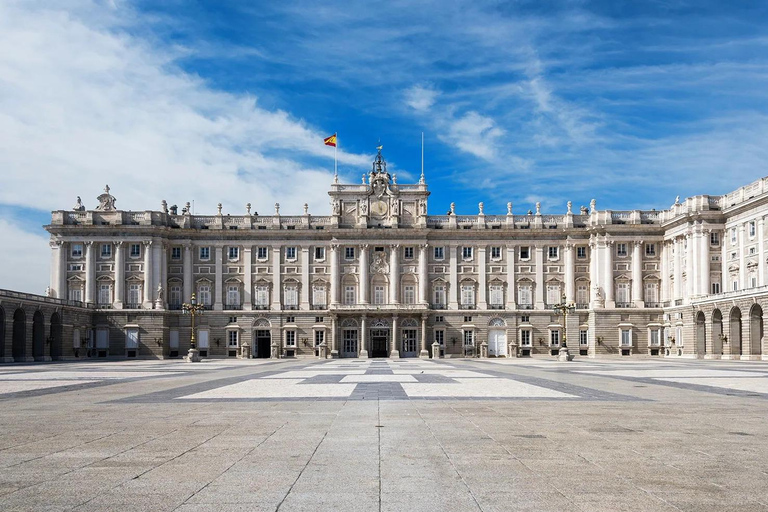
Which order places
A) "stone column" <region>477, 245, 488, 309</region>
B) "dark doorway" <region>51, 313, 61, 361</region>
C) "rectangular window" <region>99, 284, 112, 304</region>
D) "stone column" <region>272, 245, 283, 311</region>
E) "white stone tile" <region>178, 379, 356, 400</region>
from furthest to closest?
"stone column" <region>272, 245, 283, 311</region> → "stone column" <region>477, 245, 488, 309</region> → "rectangular window" <region>99, 284, 112, 304</region> → "dark doorway" <region>51, 313, 61, 361</region> → "white stone tile" <region>178, 379, 356, 400</region>

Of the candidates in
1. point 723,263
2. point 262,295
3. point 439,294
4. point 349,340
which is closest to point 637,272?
point 723,263

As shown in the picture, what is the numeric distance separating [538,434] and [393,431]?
266cm

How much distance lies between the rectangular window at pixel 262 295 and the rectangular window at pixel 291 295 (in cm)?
216

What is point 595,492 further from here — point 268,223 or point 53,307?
point 268,223

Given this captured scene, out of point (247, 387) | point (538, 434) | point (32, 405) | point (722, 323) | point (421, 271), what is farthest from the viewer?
point (421, 271)

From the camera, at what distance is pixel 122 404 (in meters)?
19.8

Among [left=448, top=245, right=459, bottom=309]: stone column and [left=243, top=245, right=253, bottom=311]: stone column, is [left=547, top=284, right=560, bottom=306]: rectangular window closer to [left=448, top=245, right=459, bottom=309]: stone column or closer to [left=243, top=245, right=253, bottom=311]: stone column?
[left=448, top=245, right=459, bottom=309]: stone column

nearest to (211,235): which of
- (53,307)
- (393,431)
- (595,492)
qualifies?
(53,307)

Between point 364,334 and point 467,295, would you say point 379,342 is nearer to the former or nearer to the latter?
point 364,334

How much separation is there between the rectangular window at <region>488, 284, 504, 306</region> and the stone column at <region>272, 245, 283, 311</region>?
23894mm

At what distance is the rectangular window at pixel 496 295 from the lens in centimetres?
8500

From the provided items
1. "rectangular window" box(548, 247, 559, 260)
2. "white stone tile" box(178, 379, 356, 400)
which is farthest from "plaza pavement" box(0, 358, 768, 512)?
"rectangular window" box(548, 247, 559, 260)

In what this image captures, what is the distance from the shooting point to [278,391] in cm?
2462

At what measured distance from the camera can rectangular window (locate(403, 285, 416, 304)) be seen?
279 feet
